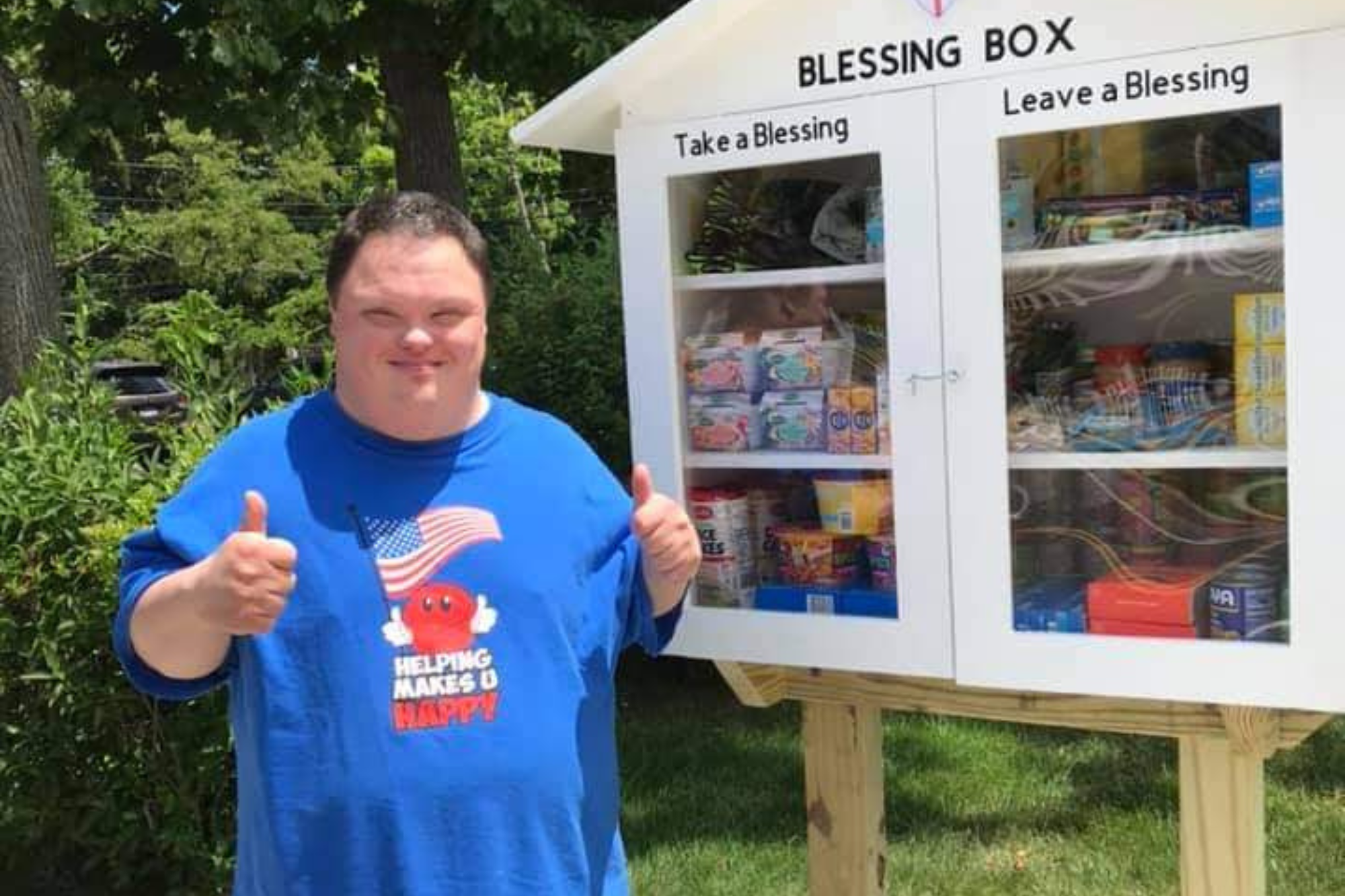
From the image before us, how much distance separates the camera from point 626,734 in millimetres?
5004

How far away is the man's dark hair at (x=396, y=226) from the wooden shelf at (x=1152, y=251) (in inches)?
39.6

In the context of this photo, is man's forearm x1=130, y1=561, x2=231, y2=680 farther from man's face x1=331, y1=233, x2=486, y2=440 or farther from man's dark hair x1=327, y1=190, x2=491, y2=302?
man's dark hair x1=327, y1=190, x2=491, y2=302

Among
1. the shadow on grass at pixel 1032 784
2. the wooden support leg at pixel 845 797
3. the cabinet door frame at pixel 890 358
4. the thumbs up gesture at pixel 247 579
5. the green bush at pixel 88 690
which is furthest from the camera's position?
the shadow on grass at pixel 1032 784

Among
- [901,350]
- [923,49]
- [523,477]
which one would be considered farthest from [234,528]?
[923,49]

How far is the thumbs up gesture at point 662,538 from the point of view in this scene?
1.77m

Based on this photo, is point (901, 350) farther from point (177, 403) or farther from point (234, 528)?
point (177, 403)

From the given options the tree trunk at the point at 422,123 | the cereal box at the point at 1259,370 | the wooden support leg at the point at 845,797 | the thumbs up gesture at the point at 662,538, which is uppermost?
the tree trunk at the point at 422,123

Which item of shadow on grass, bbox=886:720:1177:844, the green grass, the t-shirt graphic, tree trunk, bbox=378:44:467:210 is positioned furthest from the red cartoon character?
tree trunk, bbox=378:44:467:210

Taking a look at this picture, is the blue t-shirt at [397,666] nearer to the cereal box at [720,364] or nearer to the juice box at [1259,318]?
the cereal box at [720,364]

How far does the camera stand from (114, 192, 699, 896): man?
165 cm

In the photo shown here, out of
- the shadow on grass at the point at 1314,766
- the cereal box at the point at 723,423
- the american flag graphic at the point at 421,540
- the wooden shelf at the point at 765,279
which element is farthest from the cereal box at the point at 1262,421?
the shadow on grass at the point at 1314,766

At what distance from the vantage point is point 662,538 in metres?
1.78

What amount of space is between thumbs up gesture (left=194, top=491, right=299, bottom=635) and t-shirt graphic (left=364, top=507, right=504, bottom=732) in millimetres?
150

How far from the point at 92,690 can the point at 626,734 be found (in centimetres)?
230
